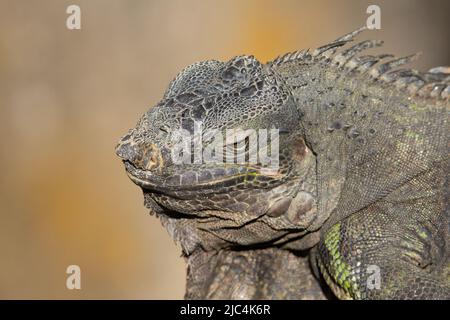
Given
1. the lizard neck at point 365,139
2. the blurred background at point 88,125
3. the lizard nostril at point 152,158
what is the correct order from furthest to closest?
the blurred background at point 88,125
the lizard neck at point 365,139
the lizard nostril at point 152,158

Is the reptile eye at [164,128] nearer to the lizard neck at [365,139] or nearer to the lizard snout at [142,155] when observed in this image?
the lizard snout at [142,155]

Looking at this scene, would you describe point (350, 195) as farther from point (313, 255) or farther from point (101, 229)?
point (101, 229)

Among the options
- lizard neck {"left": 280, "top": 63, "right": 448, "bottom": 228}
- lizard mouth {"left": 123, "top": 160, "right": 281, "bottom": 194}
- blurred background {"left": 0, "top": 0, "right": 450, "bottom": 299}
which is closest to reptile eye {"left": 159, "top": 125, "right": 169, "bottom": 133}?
lizard mouth {"left": 123, "top": 160, "right": 281, "bottom": 194}

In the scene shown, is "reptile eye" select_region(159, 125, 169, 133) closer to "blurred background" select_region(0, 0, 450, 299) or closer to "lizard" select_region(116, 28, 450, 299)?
"lizard" select_region(116, 28, 450, 299)

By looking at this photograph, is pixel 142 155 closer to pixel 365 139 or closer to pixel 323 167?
pixel 323 167

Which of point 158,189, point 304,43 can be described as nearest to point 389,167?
point 158,189

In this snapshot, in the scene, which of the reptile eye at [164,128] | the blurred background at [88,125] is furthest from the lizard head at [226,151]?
the blurred background at [88,125]

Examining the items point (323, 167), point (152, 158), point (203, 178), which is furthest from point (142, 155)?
point (323, 167)
